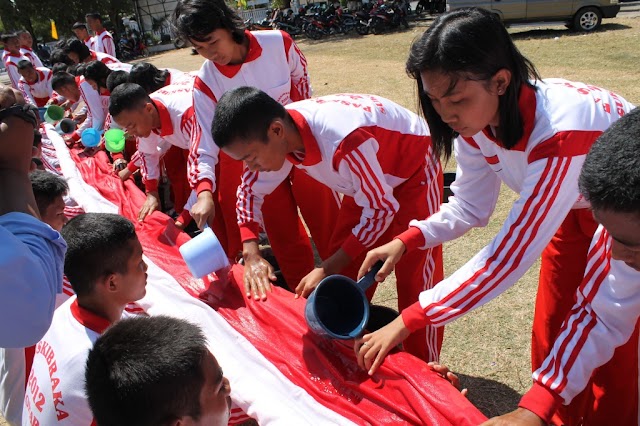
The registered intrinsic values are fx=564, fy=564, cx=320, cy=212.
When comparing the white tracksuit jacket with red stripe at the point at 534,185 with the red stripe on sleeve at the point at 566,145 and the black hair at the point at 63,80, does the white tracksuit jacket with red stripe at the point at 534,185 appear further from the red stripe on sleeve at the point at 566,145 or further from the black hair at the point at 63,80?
the black hair at the point at 63,80

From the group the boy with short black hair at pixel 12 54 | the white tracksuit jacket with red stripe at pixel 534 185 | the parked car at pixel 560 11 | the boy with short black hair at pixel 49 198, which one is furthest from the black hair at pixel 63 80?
the parked car at pixel 560 11

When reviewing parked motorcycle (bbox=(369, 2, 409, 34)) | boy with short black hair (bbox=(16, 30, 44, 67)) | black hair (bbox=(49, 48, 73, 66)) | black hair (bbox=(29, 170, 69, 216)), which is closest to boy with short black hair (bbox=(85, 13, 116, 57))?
black hair (bbox=(49, 48, 73, 66))

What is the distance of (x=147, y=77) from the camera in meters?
4.73

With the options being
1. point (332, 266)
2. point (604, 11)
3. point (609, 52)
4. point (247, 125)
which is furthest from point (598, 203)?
point (604, 11)

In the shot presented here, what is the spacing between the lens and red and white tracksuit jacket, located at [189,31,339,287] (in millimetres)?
2922

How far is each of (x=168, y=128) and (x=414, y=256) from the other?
6.73ft

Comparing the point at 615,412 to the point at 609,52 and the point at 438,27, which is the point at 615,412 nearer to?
the point at 438,27

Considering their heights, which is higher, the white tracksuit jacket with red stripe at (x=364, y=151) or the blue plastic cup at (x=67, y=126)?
the white tracksuit jacket with red stripe at (x=364, y=151)

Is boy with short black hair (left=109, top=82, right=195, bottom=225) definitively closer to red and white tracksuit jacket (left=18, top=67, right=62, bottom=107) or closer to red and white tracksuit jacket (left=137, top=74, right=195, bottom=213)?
red and white tracksuit jacket (left=137, top=74, right=195, bottom=213)

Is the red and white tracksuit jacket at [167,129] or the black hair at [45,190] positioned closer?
the black hair at [45,190]

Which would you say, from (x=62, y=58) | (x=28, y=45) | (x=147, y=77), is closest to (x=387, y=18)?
(x=28, y=45)

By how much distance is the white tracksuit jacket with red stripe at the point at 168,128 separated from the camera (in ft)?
11.9

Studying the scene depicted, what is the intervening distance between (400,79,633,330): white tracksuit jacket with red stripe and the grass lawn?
→ 438mm

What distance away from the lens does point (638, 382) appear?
5.36ft
